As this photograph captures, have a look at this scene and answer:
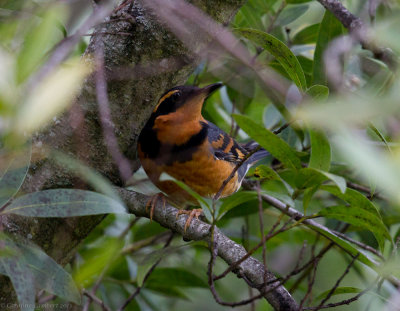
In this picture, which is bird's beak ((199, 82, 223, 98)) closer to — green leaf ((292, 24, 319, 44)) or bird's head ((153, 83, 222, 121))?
bird's head ((153, 83, 222, 121))

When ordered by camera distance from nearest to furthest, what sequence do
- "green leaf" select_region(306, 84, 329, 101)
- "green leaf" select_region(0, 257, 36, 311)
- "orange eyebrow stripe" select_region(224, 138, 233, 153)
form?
"green leaf" select_region(0, 257, 36, 311) → "green leaf" select_region(306, 84, 329, 101) → "orange eyebrow stripe" select_region(224, 138, 233, 153)

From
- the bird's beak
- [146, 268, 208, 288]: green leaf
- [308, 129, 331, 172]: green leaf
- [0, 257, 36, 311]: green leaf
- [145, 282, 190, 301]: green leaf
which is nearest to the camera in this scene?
[0, 257, 36, 311]: green leaf

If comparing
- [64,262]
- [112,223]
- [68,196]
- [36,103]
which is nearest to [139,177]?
[112,223]

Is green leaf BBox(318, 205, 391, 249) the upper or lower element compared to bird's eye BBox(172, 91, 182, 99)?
lower

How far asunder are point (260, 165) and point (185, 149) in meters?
1.31

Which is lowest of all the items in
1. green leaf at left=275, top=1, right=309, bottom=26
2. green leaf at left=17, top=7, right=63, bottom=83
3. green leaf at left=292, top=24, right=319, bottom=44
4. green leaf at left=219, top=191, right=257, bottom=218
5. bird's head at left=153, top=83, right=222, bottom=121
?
green leaf at left=219, top=191, right=257, bottom=218

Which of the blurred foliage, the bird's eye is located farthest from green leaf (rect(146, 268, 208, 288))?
the bird's eye

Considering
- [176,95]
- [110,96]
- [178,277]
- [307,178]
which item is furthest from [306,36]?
[178,277]

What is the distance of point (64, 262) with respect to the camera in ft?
7.86

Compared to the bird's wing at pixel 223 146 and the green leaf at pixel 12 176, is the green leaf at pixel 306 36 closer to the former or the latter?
the bird's wing at pixel 223 146

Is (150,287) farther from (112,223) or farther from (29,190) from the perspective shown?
(29,190)

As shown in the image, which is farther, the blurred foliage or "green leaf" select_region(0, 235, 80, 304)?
"green leaf" select_region(0, 235, 80, 304)

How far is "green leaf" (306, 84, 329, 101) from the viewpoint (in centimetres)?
169

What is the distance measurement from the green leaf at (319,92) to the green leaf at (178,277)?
71.4 inches
